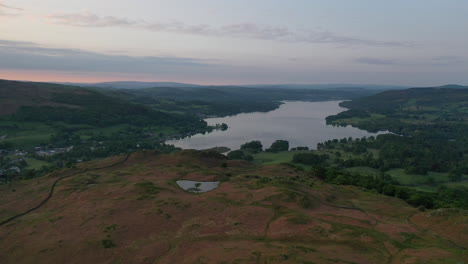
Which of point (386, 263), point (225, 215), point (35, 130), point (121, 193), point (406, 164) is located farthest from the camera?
point (35, 130)

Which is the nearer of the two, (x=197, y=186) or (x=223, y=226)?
(x=223, y=226)

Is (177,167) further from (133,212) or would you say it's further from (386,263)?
(386,263)

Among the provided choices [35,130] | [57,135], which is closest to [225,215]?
[57,135]

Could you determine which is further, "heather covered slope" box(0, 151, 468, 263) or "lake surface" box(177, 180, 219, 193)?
"lake surface" box(177, 180, 219, 193)

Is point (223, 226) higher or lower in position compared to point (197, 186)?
higher
